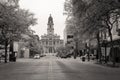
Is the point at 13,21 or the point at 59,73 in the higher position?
the point at 13,21

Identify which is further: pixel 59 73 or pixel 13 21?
pixel 13 21

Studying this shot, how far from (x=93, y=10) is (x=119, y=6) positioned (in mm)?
2622

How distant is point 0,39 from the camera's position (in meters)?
57.9

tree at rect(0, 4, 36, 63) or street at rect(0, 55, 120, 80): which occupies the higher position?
tree at rect(0, 4, 36, 63)

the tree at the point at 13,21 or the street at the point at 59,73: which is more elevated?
the tree at the point at 13,21

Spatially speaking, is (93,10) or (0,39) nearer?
(93,10)

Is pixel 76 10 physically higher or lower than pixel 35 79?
higher

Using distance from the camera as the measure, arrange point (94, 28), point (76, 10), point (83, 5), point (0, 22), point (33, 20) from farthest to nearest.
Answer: point (33, 20)
point (94, 28)
point (0, 22)
point (76, 10)
point (83, 5)

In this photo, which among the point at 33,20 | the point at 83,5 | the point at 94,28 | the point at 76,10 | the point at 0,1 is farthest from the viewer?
the point at 33,20

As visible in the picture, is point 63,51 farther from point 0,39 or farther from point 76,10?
point 76,10

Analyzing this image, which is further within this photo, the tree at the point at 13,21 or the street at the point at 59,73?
the tree at the point at 13,21

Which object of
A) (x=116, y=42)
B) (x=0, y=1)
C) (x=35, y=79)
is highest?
(x=0, y=1)

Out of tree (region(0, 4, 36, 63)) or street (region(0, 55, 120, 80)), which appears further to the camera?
tree (region(0, 4, 36, 63))

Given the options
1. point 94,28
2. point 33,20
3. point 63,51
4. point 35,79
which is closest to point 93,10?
point 35,79
